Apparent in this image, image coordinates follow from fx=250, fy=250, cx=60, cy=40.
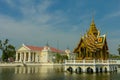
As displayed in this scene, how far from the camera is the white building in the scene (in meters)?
122

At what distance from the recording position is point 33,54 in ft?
410

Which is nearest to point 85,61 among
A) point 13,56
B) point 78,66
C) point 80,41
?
point 78,66

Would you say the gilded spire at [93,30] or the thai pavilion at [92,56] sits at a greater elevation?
the gilded spire at [93,30]

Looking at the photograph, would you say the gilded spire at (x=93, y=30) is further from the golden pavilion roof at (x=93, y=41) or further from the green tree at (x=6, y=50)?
the green tree at (x=6, y=50)

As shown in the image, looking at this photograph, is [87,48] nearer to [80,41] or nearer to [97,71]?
[80,41]

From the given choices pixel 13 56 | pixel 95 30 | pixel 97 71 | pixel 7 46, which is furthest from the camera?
pixel 13 56

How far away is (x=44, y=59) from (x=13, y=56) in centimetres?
1596

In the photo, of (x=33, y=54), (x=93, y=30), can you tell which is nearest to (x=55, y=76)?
(x=93, y=30)

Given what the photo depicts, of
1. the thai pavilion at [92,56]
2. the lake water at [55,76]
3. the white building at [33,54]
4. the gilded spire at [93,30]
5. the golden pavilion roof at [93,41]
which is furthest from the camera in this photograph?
the white building at [33,54]

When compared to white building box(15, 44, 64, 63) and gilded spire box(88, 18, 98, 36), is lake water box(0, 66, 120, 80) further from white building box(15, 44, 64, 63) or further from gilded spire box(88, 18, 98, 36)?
white building box(15, 44, 64, 63)

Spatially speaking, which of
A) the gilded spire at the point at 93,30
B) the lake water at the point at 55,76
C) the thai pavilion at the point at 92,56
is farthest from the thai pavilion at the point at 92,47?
the lake water at the point at 55,76

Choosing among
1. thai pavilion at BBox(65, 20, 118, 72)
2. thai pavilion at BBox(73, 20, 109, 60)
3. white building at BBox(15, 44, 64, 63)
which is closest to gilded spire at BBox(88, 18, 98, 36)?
thai pavilion at BBox(65, 20, 118, 72)

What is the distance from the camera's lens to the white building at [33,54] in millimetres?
122188

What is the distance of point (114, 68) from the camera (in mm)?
49500
